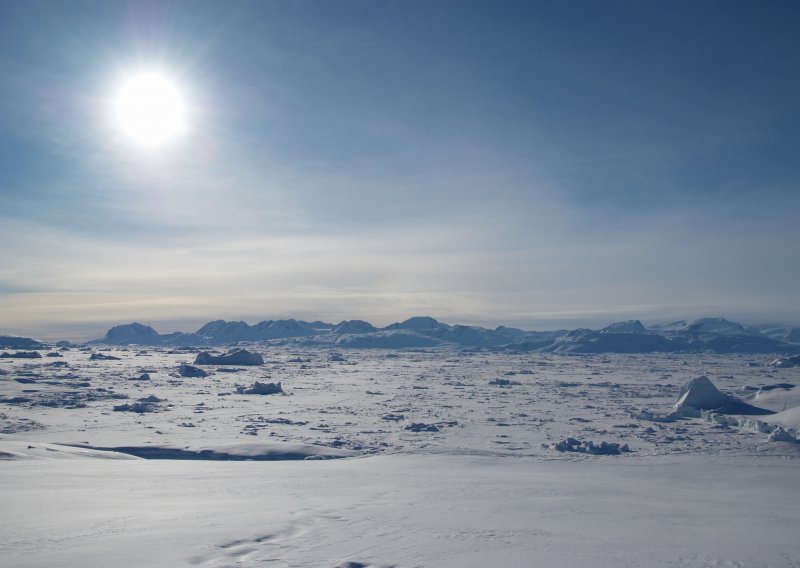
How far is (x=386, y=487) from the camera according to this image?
529 inches

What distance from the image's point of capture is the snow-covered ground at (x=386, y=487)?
825 centimetres

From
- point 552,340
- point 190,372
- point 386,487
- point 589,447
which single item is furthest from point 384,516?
point 552,340

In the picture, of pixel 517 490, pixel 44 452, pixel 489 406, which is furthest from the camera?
pixel 489 406

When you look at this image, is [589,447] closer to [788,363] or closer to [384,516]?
[384,516]

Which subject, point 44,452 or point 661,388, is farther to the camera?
point 661,388

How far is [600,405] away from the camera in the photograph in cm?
3738

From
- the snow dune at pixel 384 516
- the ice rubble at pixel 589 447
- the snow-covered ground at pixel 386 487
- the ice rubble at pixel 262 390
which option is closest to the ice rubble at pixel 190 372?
the ice rubble at pixel 262 390

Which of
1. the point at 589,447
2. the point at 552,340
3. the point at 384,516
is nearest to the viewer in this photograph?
the point at 384,516

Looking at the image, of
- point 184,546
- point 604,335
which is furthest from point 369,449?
point 604,335

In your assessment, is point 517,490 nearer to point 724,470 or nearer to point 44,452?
point 724,470

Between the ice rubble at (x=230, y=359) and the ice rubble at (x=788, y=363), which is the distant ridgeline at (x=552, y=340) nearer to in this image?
the ice rubble at (x=788, y=363)

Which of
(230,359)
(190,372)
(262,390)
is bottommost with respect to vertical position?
(262,390)

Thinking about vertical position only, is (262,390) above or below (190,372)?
below

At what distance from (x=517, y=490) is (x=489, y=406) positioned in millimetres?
23068
